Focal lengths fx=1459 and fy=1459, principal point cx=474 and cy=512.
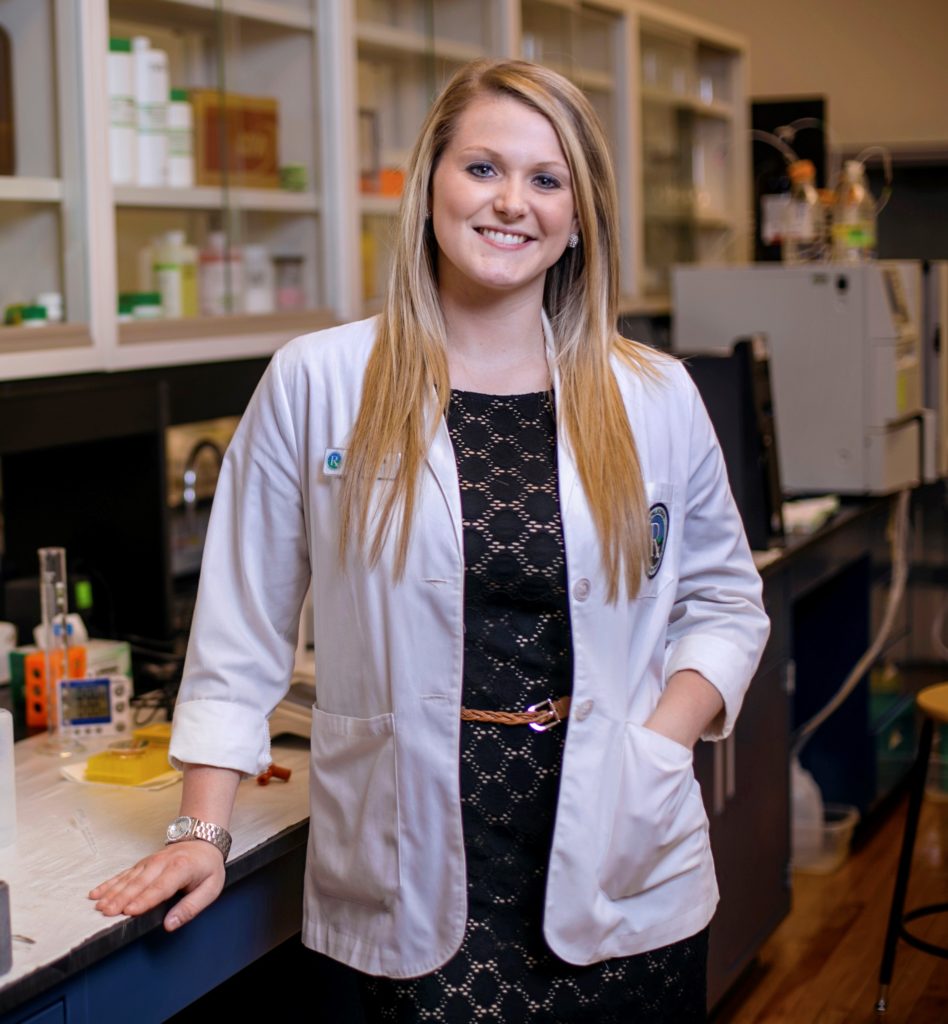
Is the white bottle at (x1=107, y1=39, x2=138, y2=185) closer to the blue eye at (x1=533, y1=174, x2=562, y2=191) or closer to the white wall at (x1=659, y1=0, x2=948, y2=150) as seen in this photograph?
the blue eye at (x1=533, y1=174, x2=562, y2=191)

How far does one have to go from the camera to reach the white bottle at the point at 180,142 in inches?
104

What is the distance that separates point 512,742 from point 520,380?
406mm

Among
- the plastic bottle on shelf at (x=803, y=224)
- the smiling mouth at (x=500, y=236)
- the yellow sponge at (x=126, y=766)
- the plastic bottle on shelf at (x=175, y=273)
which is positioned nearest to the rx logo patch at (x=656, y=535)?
the smiling mouth at (x=500, y=236)

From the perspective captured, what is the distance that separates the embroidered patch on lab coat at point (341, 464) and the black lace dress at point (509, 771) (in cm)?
7

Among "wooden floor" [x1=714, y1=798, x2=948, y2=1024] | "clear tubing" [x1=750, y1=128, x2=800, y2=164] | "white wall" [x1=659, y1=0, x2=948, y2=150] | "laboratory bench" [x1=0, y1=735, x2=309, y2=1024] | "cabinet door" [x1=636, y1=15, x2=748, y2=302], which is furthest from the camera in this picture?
"white wall" [x1=659, y1=0, x2=948, y2=150]

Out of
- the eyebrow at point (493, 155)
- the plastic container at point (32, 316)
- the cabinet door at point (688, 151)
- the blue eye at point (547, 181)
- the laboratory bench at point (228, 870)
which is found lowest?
the laboratory bench at point (228, 870)

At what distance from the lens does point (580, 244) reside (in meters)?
1.67

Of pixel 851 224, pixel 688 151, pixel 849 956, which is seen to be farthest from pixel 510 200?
pixel 688 151

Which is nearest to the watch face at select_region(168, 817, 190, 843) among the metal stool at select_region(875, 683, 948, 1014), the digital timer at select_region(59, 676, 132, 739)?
the digital timer at select_region(59, 676, 132, 739)

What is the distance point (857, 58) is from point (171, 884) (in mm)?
4866

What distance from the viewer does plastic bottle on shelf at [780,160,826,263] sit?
13.8 feet

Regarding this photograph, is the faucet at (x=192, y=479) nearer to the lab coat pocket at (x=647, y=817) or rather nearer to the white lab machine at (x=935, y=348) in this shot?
the lab coat pocket at (x=647, y=817)

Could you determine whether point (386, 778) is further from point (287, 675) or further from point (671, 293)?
point (671, 293)

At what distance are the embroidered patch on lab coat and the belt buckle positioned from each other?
287mm
